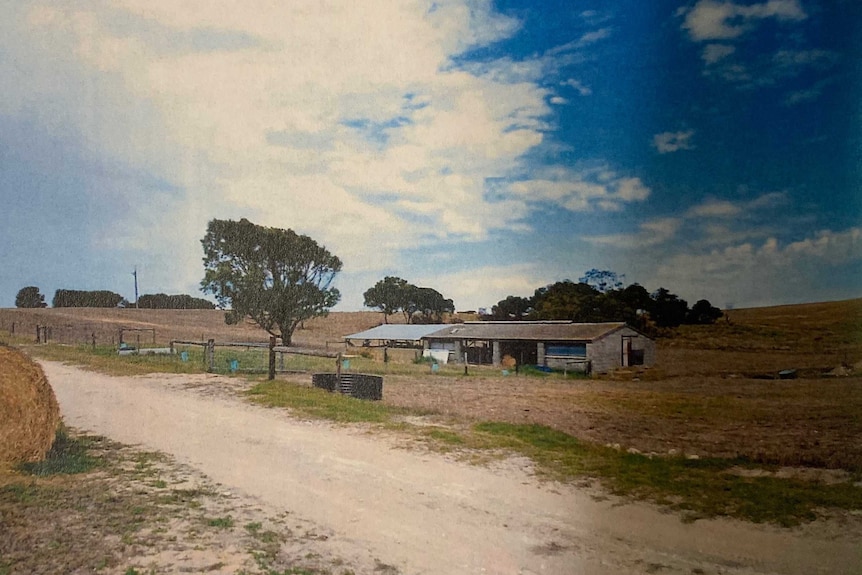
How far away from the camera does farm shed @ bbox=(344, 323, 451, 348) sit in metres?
4.01

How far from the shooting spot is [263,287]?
362cm

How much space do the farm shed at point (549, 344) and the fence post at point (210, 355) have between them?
1.43 m

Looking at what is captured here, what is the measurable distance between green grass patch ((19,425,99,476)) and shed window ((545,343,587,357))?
252 centimetres

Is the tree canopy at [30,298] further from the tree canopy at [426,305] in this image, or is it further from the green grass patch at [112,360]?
the tree canopy at [426,305]

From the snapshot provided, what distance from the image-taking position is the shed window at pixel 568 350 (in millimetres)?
3284

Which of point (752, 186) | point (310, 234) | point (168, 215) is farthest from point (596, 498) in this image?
point (168, 215)

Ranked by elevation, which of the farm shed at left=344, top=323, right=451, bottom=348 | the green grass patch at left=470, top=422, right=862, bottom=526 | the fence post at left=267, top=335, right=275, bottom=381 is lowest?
the green grass patch at left=470, top=422, right=862, bottom=526

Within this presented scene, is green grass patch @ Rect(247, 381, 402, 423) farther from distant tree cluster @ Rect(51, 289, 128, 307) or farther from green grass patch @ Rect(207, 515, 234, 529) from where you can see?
green grass patch @ Rect(207, 515, 234, 529)

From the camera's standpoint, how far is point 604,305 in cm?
319

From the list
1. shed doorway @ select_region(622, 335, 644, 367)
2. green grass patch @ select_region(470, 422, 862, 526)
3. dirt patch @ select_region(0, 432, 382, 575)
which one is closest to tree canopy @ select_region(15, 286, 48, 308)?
dirt patch @ select_region(0, 432, 382, 575)

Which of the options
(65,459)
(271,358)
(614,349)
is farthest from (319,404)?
(614,349)

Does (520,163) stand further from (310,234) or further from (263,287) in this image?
(263,287)

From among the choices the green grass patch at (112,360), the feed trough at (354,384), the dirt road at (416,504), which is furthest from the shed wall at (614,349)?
the green grass patch at (112,360)

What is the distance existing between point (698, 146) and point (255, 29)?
8.51 feet
